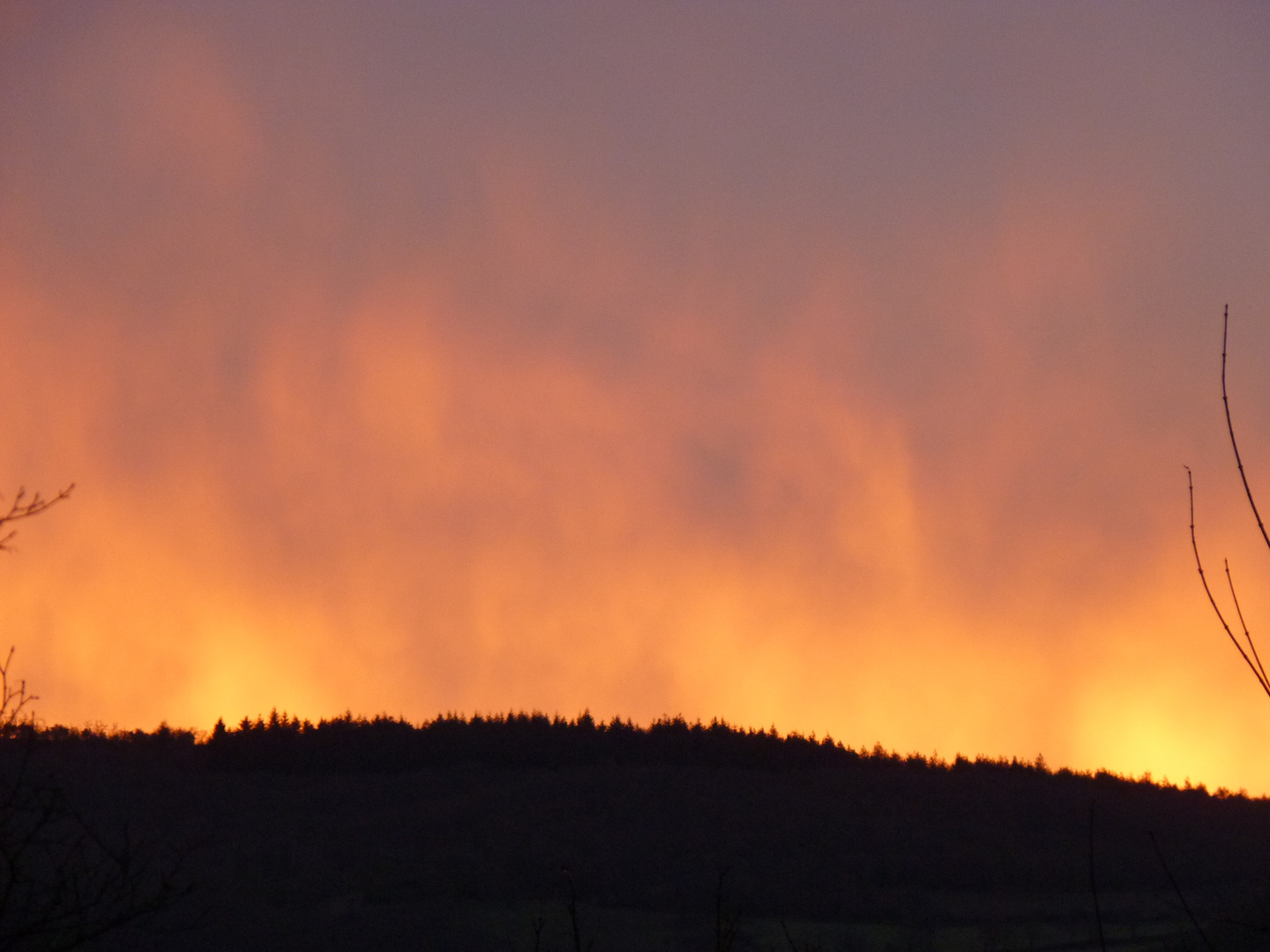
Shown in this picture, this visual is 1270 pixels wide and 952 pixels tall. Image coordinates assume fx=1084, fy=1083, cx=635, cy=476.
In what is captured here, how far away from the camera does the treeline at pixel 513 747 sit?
5375 centimetres

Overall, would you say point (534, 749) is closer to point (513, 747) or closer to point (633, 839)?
point (513, 747)

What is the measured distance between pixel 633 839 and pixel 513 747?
13.4 meters

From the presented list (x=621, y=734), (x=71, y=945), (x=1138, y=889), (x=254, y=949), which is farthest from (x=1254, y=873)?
(x=71, y=945)

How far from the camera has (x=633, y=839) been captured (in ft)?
140

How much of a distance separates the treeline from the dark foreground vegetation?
17cm

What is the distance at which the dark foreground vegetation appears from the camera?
111 ft

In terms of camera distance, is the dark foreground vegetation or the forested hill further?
the forested hill

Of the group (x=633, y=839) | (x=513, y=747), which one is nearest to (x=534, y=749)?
(x=513, y=747)

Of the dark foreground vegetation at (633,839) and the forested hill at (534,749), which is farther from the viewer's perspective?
the forested hill at (534,749)

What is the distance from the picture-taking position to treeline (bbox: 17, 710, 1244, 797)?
53.8 m

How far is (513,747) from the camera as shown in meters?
54.6

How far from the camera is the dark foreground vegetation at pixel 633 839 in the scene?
33.8 m

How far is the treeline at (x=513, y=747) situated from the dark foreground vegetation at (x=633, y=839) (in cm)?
17

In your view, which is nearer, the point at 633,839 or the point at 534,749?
the point at 633,839
